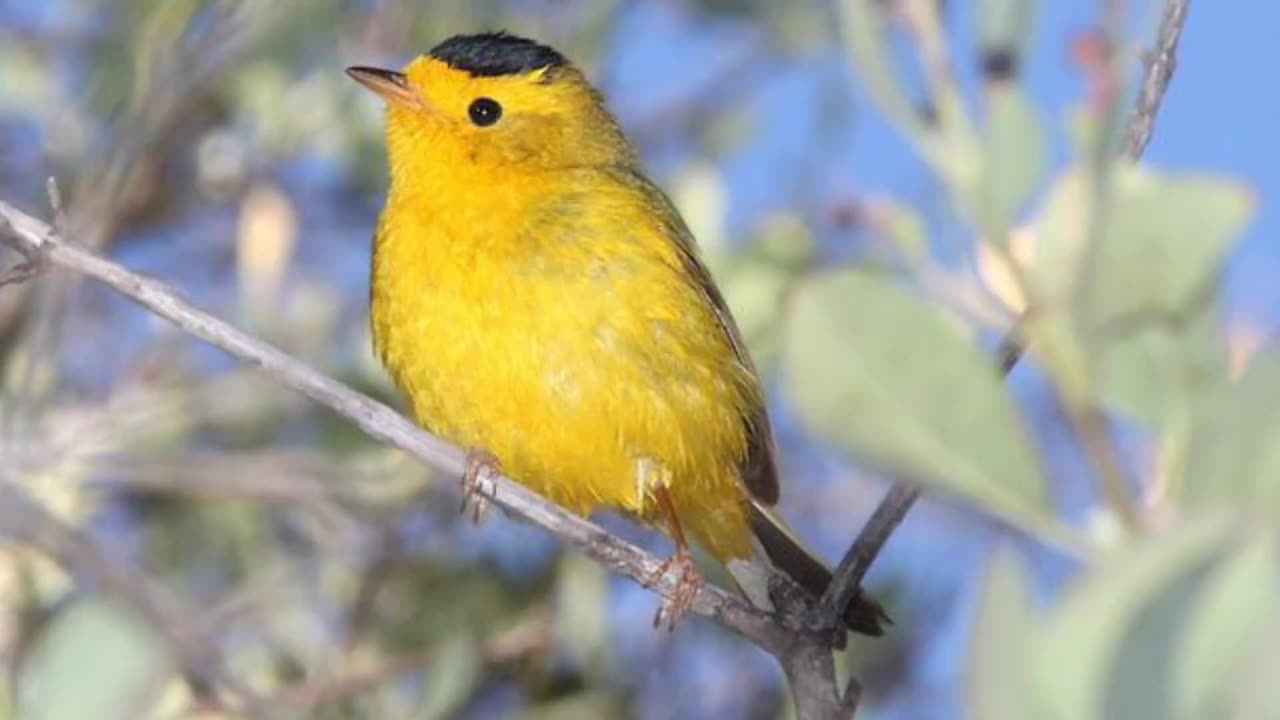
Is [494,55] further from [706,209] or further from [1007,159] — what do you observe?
[1007,159]

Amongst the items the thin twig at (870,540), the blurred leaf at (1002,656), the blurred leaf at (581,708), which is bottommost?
the blurred leaf at (581,708)

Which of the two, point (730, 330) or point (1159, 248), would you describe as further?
point (730, 330)

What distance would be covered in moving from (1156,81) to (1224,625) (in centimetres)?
150

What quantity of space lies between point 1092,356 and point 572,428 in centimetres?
262

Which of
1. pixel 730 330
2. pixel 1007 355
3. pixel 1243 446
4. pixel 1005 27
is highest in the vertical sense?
pixel 1005 27

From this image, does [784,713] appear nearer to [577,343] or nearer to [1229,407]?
[577,343]

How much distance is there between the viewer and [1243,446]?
131 centimetres

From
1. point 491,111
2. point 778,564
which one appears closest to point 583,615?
point 778,564

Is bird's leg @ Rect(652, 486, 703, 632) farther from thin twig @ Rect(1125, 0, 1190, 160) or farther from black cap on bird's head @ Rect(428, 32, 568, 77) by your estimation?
thin twig @ Rect(1125, 0, 1190, 160)

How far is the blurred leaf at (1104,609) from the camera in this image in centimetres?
119

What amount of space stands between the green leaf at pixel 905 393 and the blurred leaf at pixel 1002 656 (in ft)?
0.41

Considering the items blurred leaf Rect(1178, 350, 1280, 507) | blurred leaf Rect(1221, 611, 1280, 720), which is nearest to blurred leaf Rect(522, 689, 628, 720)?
blurred leaf Rect(1178, 350, 1280, 507)

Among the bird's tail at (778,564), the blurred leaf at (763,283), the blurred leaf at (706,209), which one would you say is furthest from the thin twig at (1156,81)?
the blurred leaf at (706,209)

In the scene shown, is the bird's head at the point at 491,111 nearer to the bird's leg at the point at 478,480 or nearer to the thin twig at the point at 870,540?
the bird's leg at the point at 478,480
